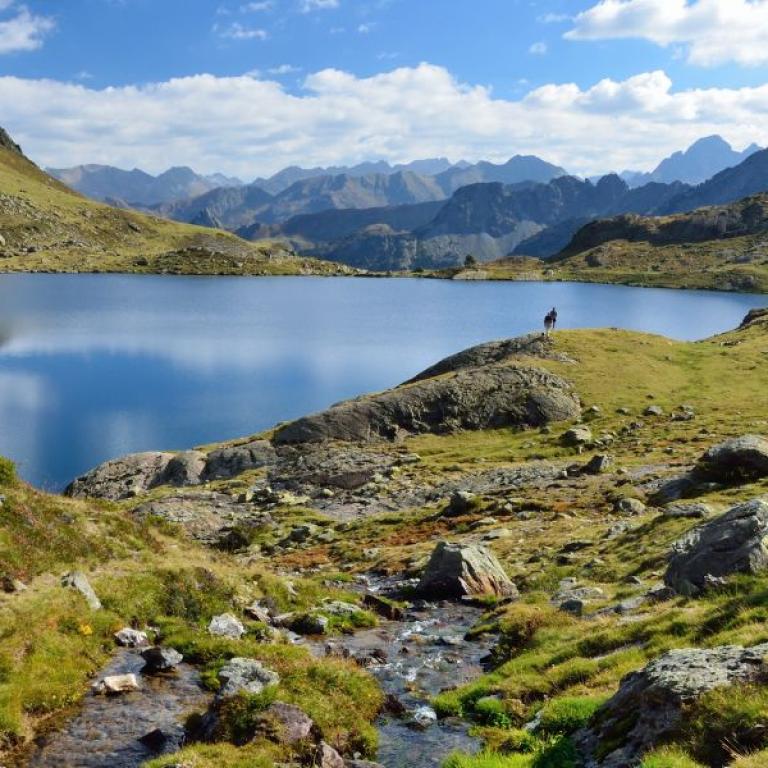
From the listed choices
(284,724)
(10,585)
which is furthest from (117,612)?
(284,724)

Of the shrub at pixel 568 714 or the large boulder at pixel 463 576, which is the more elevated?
the shrub at pixel 568 714

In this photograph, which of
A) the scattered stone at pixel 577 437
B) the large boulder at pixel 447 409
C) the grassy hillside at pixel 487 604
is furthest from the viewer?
the large boulder at pixel 447 409

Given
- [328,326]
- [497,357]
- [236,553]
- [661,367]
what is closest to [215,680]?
[236,553]

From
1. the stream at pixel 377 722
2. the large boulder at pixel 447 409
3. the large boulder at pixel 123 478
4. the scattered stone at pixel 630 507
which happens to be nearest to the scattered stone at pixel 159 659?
the stream at pixel 377 722

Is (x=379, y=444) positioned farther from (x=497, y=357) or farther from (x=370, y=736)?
(x=370, y=736)

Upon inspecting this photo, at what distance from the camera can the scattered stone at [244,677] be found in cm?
1598

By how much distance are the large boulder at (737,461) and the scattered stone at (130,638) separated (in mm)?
27922

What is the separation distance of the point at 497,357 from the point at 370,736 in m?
55.0

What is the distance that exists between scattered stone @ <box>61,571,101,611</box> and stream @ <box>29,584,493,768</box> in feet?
7.26

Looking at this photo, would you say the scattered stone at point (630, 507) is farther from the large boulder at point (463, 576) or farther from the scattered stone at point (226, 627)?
the scattered stone at point (226, 627)

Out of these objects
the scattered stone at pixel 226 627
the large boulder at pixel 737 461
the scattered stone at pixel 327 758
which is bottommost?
the scattered stone at pixel 226 627

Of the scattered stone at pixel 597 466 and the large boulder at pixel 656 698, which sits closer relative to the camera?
the large boulder at pixel 656 698

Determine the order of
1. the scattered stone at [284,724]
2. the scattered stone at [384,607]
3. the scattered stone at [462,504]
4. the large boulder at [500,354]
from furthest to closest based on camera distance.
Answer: the large boulder at [500,354] < the scattered stone at [462,504] < the scattered stone at [384,607] < the scattered stone at [284,724]

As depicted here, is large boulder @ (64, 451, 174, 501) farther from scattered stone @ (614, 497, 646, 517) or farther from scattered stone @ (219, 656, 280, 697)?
scattered stone @ (219, 656, 280, 697)
